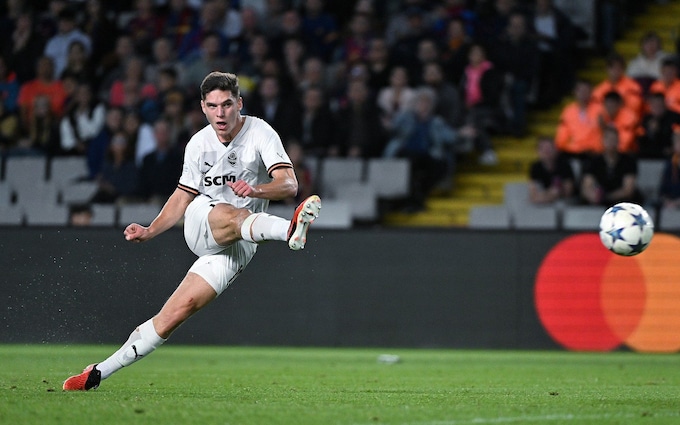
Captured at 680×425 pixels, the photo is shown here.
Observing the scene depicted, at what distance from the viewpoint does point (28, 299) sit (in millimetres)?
12500

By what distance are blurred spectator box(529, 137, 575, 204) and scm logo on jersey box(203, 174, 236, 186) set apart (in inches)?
326

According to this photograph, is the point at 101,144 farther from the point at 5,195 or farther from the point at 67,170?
the point at 5,195

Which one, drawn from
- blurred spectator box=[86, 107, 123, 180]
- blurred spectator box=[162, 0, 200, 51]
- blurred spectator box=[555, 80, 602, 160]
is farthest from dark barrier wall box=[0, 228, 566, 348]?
blurred spectator box=[162, 0, 200, 51]

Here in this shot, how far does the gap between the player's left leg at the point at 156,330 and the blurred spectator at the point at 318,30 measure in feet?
35.4

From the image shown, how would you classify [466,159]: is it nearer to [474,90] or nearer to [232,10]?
[474,90]

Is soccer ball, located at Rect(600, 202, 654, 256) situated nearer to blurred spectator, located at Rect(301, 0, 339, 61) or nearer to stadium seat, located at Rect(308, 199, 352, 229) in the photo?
stadium seat, located at Rect(308, 199, 352, 229)

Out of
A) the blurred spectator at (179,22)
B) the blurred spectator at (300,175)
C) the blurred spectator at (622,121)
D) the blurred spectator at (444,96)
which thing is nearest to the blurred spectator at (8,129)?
the blurred spectator at (179,22)

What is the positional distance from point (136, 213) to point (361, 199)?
121 inches

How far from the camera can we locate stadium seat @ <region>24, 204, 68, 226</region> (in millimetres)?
16297

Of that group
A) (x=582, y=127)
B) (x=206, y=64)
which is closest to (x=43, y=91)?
Result: (x=206, y=64)

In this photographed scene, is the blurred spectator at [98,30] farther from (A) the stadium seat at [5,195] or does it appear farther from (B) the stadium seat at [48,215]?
(B) the stadium seat at [48,215]

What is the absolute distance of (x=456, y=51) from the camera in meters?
17.3

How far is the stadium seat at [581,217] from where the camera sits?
1482 cm

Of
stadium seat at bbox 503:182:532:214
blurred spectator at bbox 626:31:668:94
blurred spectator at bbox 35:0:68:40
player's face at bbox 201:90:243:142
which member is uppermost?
blurred spectator at bbox 35:0:68:40
